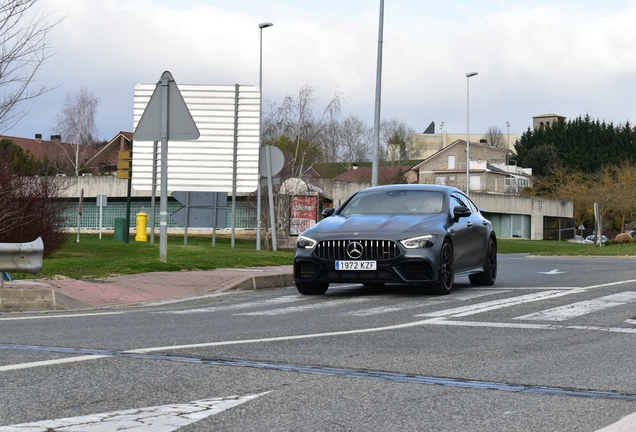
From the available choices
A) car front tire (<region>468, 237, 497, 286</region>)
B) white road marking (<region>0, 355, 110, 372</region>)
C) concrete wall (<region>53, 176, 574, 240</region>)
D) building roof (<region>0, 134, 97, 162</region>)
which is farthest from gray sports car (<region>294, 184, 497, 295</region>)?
building roof (<region>0, 134, 97, 162</region>)

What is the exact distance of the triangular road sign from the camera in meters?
16.0

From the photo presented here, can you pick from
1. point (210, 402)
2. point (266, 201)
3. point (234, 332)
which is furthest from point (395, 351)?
point (266, 201)

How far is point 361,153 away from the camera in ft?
376

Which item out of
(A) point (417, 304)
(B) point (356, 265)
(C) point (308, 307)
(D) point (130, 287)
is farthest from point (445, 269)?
(D) point (130, 287)

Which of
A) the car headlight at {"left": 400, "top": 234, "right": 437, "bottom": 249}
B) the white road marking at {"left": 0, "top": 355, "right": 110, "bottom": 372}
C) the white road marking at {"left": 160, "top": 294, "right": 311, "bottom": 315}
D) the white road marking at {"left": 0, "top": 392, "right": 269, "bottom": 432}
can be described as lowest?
the white road marking at {"left": 160, "top": 294, "right": 311, "bottom": 315}

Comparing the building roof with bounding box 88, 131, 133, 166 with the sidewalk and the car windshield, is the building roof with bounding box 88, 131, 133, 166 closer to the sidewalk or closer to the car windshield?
the sidewalk

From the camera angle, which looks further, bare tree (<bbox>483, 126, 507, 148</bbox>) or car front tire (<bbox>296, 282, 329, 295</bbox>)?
bare tree (<bbox>483, 126, 507, 148</bbox>)

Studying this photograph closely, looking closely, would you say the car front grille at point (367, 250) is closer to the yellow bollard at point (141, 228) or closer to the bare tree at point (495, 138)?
the yellow bollard at point (141, 228)

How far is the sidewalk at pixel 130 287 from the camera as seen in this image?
1111cm

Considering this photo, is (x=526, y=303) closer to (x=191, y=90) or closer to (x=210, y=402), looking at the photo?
(x=210, y=402)

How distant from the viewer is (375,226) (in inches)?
494

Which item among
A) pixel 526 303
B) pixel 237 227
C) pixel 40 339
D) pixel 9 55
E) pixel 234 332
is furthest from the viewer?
pixel 237 227

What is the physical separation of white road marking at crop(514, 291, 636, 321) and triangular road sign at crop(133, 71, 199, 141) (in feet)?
24.2

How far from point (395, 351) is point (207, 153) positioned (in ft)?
76.0
